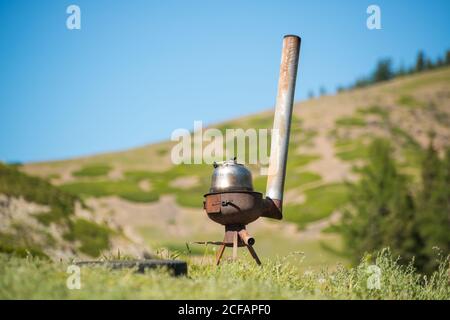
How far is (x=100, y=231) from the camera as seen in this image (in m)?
19.8

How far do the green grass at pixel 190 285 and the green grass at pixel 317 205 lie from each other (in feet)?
131

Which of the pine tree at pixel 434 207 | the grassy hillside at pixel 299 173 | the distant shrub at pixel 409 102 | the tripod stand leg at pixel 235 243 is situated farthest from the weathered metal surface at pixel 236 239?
the distant shrub at pixel 409 102

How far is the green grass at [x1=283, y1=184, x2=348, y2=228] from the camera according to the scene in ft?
165

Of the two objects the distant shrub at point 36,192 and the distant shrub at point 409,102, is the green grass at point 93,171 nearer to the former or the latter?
the distant shrub at point 409,102

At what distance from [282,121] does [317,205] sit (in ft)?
143

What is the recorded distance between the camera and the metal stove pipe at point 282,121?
36.4 feet

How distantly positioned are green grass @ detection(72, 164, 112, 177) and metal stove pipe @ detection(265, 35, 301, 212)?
73.2 meters

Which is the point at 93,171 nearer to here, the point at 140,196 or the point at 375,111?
the point at 140,196

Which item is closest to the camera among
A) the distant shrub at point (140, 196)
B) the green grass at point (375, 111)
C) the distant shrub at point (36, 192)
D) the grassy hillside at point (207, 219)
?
the grassy hillside at point (207, 219)

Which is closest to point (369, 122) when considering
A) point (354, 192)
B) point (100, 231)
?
point (354, 192)

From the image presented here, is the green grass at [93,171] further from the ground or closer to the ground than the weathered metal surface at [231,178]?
further from the ground

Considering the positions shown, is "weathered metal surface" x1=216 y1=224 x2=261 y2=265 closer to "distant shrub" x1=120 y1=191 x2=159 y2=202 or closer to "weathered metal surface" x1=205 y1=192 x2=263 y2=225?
"weathered metal surface" x1=205 y1=192 x2=263 y2=225

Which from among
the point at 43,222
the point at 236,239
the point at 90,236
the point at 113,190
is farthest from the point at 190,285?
the point at 113,190
